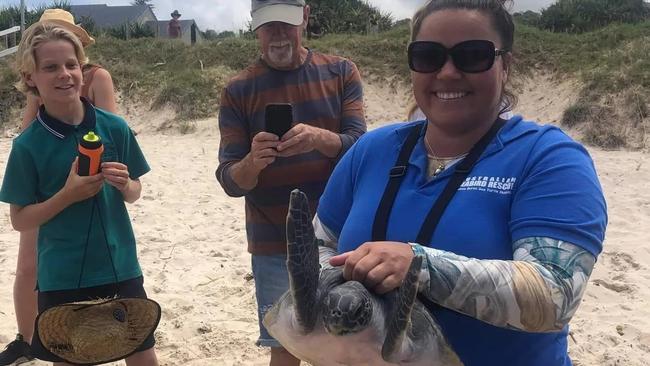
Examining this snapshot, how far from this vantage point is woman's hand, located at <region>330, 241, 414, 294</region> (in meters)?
1.04

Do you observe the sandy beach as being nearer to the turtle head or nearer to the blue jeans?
the blue jeans

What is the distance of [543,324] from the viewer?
1036 mm

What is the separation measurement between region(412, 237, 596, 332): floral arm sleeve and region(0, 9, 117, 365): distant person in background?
88.0 inches

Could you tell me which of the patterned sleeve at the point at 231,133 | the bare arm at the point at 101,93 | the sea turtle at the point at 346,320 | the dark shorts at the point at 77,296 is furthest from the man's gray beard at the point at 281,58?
the sea turtle at the point at 346,320

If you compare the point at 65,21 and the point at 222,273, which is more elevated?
the point at 65,21

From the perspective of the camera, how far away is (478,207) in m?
1.17

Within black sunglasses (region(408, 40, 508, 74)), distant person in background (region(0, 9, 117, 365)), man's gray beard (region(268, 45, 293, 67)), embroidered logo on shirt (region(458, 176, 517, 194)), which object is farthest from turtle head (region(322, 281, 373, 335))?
distant person in background (region(0, 9, 117, 365))

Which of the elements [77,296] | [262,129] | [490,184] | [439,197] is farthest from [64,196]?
[490,184]

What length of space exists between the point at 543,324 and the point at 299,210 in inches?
19.0

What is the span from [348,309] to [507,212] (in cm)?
39

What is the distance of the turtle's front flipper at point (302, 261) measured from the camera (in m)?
1.07

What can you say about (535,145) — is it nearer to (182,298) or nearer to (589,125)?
(182,298)

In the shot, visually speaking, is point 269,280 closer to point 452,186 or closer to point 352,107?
point 352,107

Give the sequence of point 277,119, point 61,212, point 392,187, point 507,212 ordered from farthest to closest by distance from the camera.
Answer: point 61,212, point 277,119, point 392,187, point 507,212
